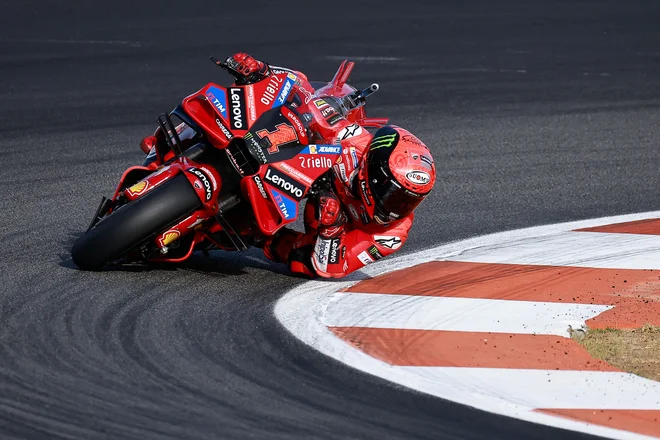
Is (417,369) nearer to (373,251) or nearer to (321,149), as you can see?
(373,251)

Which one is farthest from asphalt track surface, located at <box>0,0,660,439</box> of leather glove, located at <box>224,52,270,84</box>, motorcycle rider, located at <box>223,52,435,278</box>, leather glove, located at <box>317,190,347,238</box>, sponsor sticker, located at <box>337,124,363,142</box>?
leather glove, located at <box>224,52,270,84</box>

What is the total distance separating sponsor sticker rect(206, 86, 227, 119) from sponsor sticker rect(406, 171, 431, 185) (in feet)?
3.72

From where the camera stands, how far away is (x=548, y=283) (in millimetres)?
7344

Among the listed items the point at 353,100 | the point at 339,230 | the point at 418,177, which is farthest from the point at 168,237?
the point at 353,100

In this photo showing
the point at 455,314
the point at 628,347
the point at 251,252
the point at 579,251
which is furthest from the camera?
the point at 579,251

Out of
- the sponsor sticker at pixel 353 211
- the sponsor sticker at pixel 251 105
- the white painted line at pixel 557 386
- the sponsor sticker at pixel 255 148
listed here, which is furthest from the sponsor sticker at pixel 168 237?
the white painted line at pixel 557 386

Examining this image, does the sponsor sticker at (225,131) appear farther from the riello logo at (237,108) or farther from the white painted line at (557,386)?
the white painted line at (557,386)

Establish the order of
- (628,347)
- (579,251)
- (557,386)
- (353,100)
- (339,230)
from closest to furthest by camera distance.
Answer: (557,386) < (628,347) < (339,230) < (353,100) < (579,251)

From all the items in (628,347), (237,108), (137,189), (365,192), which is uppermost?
(237,108)

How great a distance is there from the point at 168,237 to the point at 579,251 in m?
3.00

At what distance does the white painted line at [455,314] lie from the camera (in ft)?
21.1

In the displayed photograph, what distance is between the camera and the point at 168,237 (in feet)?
22.2

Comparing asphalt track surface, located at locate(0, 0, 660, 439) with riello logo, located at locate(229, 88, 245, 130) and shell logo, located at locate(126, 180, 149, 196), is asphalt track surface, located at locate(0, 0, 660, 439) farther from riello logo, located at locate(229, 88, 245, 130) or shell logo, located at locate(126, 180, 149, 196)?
riello logo, located at locate(229, 88, 245, 130)

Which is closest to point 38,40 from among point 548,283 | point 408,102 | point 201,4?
point 201,4
